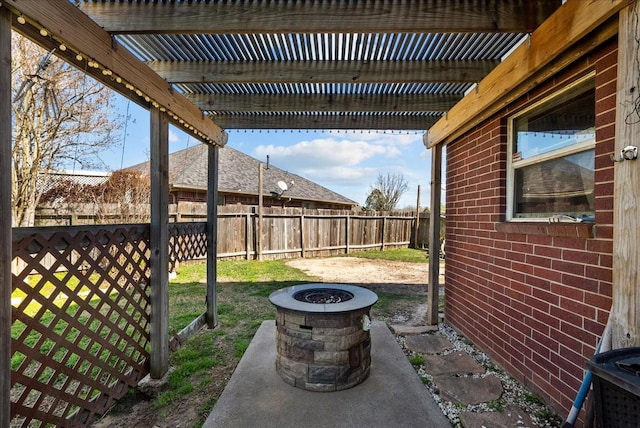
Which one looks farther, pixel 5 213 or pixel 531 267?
pixel 531 267

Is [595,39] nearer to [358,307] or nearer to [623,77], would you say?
[623,77]

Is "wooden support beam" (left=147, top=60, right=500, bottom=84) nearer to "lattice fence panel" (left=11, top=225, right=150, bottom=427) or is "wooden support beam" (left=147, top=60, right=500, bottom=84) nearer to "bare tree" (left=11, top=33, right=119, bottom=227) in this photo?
"lattice fence panel" (left=11, top=225, right=150, bottom=427)

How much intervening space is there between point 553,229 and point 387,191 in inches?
924

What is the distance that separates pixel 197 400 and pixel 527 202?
3403 mm

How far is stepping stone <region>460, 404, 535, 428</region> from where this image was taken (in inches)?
86.4

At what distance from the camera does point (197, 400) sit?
2.52 m

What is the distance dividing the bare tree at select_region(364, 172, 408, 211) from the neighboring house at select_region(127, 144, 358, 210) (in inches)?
275

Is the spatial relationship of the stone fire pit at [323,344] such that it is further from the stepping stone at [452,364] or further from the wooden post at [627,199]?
the wooden post at [627,199]

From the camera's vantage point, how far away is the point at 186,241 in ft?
12.2

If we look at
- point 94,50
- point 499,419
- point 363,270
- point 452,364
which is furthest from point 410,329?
point 363,270

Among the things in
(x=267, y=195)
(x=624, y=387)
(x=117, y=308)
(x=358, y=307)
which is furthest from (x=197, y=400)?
(x=267, y=195)

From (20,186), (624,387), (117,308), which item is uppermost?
(20,186)

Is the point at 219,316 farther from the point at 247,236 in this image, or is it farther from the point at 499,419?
the point at 247,236

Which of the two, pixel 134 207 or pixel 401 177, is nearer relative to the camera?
pixel 134 207
